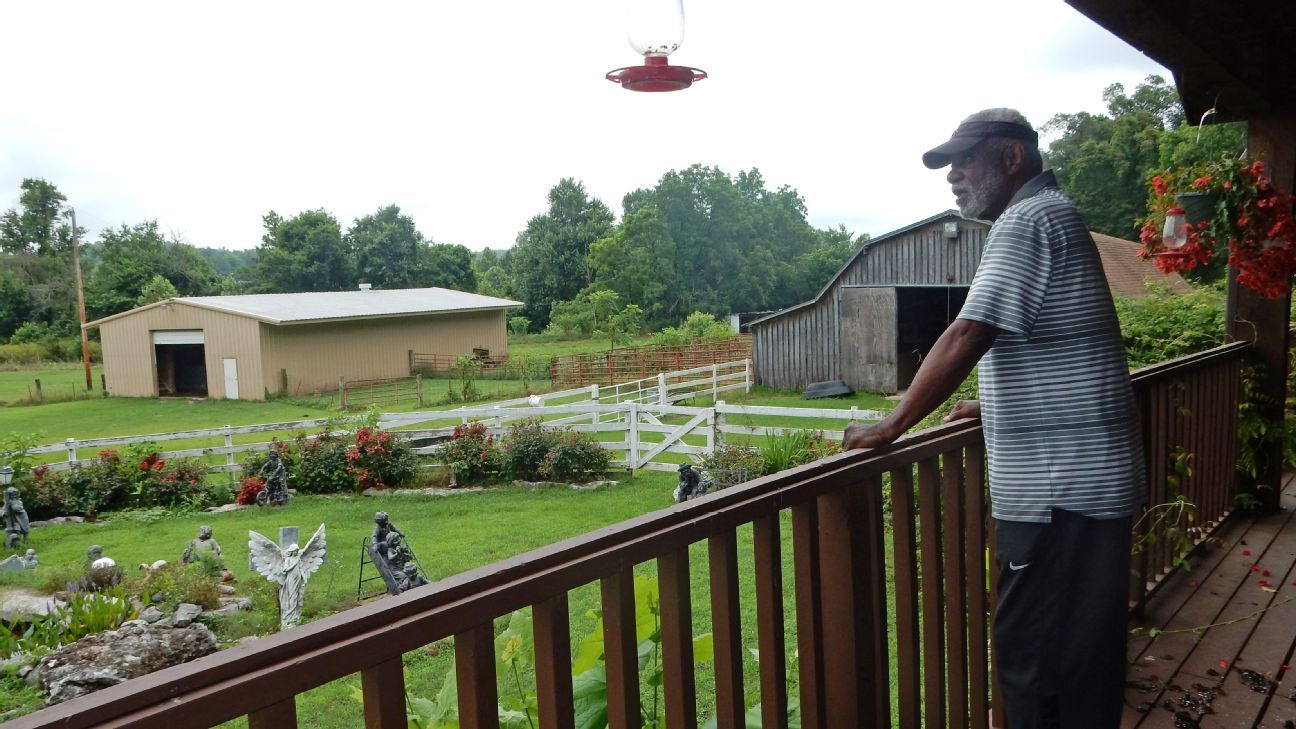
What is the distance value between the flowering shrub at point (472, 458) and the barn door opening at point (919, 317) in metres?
10.4

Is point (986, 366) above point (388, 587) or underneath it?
above

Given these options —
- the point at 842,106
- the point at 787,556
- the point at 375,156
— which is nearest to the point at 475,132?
the point at 375,156

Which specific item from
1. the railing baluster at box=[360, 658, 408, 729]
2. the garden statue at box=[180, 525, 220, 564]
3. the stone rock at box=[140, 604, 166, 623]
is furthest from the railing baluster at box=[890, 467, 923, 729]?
the garden statue at box=[180, 525, 220, 564]

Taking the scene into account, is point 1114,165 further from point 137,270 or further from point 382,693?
point 137,270

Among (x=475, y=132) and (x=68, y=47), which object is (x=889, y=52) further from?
(x=475, y=132)

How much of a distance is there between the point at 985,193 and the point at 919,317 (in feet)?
66.5

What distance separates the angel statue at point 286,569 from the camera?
657 centimetres

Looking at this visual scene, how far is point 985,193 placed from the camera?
69.7 inches

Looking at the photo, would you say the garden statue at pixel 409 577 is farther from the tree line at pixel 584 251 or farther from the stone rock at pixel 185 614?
the tree line at pixel 584 251

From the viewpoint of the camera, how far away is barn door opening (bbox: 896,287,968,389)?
2006 cm

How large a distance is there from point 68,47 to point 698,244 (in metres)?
52.7

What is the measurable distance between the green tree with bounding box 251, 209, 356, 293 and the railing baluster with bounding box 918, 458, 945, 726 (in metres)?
46.4

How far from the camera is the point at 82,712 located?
664 millimetres

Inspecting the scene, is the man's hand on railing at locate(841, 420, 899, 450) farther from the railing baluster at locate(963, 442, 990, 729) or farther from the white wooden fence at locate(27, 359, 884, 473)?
the white wooden fence at locate(27, 359, 884, 473)
